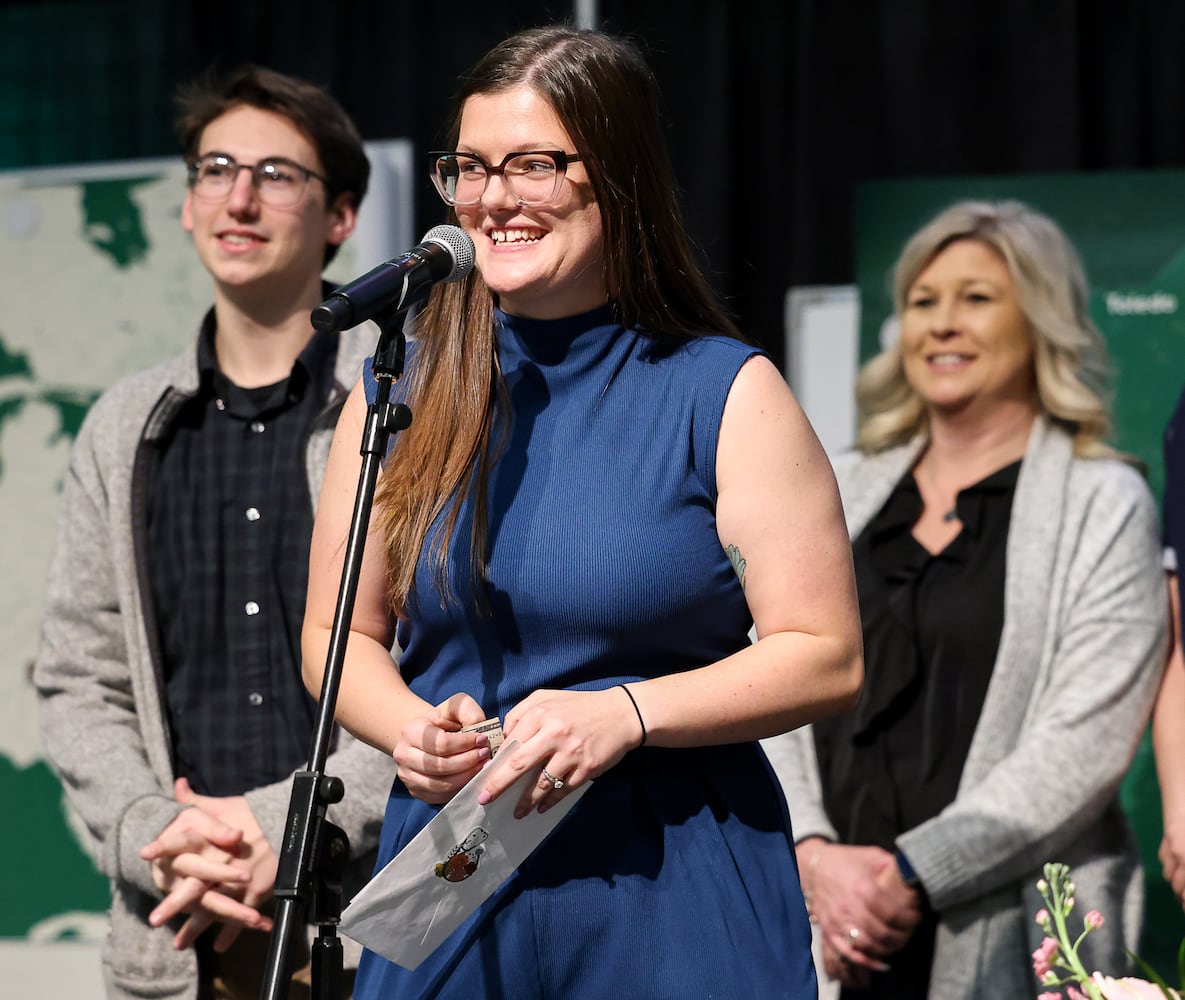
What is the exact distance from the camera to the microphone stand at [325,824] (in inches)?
56.3

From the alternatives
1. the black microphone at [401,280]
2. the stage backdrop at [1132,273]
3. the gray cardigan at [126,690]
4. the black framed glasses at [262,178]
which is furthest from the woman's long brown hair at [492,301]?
the stage backdrop at [1132,273]

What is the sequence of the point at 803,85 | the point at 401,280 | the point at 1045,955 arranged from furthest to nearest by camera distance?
the point at 803,85, the point at 401,280, the point at 1045,955

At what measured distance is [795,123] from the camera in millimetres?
3809

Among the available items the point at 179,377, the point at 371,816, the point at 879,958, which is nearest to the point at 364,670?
the point at 371,816

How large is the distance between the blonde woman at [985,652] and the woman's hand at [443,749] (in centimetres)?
124

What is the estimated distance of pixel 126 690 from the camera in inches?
95.9

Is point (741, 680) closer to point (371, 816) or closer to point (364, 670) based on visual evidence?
point (364, 670)

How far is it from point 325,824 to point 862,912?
1.33 m

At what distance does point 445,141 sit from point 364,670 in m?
0.62

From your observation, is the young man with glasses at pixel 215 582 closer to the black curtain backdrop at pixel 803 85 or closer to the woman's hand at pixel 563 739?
the woman's hand at pixel 563 739

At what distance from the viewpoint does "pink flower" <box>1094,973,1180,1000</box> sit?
120cm

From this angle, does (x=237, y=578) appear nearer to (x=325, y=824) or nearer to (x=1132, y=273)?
(x=325, y=824)

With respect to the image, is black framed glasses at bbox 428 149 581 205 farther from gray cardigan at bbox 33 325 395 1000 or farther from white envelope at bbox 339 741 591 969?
gray cardigan at bbox 33 325 395 1000

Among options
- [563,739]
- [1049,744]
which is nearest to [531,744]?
[563,739]
